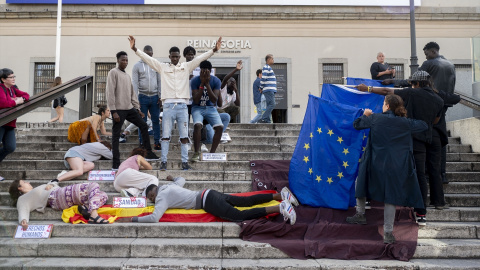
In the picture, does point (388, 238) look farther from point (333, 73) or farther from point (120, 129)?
point (333, 73)

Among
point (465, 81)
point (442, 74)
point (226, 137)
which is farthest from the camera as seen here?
point (465, 81)

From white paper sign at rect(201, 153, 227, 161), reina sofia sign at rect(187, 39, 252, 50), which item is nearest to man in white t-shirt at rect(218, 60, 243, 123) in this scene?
white paper sign at rect(201, 153, 227, 161)

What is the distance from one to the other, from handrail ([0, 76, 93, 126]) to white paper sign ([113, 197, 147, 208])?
242 cm

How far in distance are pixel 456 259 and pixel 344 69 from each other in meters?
11.0

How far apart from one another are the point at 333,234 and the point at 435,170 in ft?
6.17

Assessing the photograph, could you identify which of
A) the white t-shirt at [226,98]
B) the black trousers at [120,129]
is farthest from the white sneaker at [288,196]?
the white t-shirt at [226,98]

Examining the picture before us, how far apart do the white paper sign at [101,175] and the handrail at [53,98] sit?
1.63 metres

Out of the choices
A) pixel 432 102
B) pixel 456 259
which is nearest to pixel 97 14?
pixel 432 102

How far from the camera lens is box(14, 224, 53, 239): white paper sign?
4770mm

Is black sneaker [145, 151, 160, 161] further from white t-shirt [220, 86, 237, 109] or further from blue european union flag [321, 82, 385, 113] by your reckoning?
blue european union flag [321, 82, 385, 113]

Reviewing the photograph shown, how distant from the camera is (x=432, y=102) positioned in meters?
5.18

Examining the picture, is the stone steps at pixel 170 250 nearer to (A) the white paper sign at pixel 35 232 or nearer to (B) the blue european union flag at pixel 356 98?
(A) the white paper sign at pixel 35 232

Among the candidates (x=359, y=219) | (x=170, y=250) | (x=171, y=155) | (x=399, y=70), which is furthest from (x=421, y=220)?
(x=399, y=70)

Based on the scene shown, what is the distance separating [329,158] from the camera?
5484 mm
